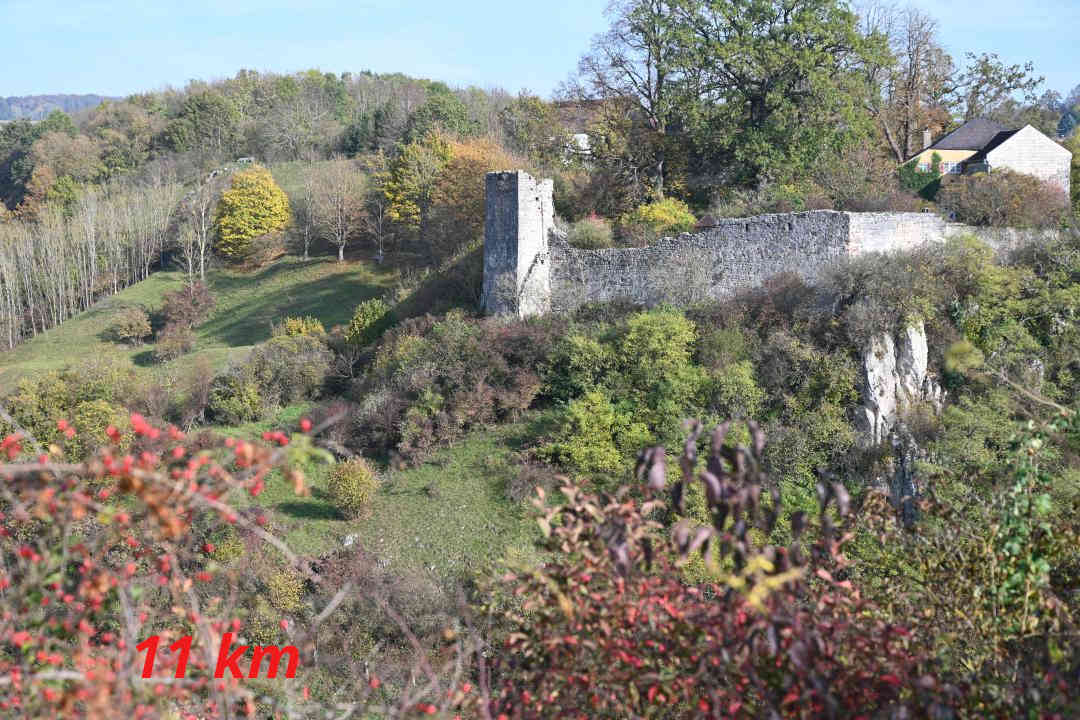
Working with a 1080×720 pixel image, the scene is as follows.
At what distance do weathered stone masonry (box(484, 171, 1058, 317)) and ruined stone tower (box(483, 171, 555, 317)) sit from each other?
0.02 m

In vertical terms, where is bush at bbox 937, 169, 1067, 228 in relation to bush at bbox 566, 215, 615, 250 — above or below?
above

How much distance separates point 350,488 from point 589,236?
23.5ft

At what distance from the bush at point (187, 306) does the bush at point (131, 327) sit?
677mm

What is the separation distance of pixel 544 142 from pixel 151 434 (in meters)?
25.1

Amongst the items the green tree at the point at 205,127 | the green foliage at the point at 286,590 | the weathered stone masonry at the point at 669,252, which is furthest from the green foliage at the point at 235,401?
the green tree at the point at 205,127

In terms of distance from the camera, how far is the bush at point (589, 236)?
1773 cm

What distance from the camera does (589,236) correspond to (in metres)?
17.8

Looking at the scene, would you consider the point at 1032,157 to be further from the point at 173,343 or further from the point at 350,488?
the point at 173,343

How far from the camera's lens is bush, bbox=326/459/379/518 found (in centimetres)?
1398

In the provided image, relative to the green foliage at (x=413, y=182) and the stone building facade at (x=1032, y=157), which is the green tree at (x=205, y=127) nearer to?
the green foliage at (x=413, y=182)

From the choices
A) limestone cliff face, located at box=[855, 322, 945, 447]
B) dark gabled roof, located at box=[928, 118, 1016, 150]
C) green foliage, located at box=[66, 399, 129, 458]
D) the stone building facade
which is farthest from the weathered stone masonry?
green foliage, located at box=[66, 399, 129, 458]

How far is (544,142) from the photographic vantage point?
27.6 meters

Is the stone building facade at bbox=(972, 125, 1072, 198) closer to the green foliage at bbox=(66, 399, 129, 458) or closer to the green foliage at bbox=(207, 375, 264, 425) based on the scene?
the green foliage at bbox=(207, 375, 264, 425)

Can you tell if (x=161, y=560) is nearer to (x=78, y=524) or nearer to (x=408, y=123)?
(x=78, y=524)
